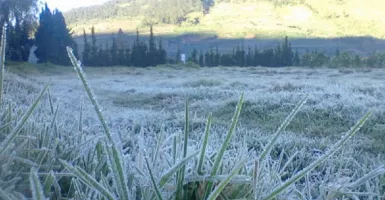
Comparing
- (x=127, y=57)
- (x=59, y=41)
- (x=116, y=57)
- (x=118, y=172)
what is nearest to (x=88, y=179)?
(x=118, y=172)

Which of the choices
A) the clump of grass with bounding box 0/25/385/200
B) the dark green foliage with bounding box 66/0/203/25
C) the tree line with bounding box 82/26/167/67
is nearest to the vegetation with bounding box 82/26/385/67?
the tree line with bounding box 82/26/167/67

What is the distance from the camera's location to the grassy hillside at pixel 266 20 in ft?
338

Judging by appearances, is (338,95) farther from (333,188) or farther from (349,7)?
(349,7)

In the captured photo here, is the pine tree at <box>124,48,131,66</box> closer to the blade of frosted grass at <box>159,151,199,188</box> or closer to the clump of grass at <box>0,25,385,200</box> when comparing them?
the clump of grass at <box>0,25,385,200</box>

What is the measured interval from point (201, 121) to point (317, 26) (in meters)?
115

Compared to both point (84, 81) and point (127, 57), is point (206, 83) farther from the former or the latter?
point (127, 57)

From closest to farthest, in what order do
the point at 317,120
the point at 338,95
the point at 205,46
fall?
the point at 317,120 < the point at 338,95 < the point at 205,46

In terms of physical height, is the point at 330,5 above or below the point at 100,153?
above

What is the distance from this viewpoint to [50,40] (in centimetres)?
3344

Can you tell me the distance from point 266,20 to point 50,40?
91.6 meters

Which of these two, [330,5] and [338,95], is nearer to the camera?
[338,95]

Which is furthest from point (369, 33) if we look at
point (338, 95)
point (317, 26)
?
point (338, 95)

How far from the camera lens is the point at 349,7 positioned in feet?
391

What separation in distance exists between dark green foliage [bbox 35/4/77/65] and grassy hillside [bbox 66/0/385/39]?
67.5m
